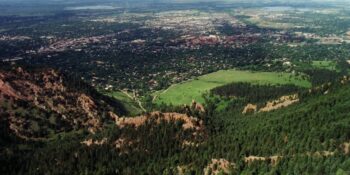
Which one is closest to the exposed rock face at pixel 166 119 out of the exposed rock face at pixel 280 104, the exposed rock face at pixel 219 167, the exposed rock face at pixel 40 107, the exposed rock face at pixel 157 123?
the exposed rock face at pixel 157 123

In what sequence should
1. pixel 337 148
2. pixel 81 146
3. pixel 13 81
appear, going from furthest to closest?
1. pixel 13 81
2. pixel 81 146
3. pixel 337 148

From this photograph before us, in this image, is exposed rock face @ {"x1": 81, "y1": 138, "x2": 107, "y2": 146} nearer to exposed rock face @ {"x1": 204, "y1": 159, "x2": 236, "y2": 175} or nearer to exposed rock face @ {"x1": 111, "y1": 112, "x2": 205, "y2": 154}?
exposed rock face @ {"x1": 111, "y1": 112, "x2": 205, "y2": 154}

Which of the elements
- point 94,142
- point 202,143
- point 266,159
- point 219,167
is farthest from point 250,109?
point 266,159

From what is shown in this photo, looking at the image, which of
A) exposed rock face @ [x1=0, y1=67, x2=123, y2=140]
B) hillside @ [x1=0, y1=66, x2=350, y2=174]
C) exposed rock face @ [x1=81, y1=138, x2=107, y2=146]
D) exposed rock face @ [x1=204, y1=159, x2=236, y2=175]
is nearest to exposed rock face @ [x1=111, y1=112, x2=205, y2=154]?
hillside @ [x1=0, y1=66, x2=350, y2=174]

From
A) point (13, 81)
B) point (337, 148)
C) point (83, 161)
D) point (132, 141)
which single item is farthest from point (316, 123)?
point (13, 81)

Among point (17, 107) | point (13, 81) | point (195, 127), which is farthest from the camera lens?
point (13, 81)

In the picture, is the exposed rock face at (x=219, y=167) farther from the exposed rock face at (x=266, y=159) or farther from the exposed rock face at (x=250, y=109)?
the exposed rock face at (x=250, y=109)

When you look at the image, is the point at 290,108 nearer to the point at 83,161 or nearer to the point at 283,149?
the point at 283,149

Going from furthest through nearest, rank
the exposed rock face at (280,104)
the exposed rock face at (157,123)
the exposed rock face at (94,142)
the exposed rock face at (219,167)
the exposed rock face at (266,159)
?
the exposed rock face at (280,104) < the exposed rock face at (94,142) < the exposed rock face at (157,123) < the exposed rock face at (219,167) < the exposed rock face at (266,159)
